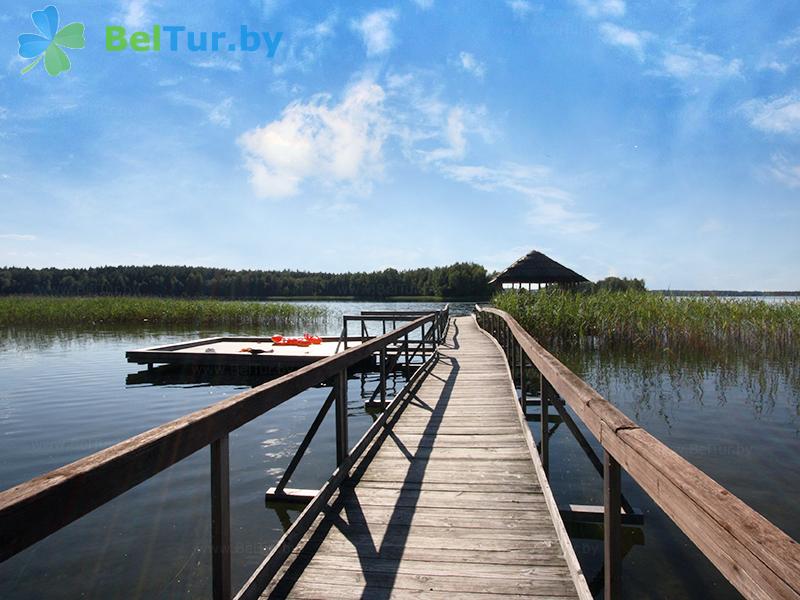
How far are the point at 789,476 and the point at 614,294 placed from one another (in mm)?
10459

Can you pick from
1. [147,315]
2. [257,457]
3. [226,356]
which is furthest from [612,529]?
[147,315]

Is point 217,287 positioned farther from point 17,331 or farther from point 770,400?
point 770,400

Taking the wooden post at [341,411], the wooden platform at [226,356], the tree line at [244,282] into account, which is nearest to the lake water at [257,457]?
the wooden platform at [226,356]

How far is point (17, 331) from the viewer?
2041 cm

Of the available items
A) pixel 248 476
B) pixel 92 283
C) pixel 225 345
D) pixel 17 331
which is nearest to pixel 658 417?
pixel 248 476

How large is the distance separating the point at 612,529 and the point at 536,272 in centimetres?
1900

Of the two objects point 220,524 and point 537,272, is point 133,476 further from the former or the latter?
point 537,272

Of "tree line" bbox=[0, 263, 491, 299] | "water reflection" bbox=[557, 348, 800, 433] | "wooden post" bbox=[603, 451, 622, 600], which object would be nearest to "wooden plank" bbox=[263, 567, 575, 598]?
"wooden post" bbox=[603, 451, 622, 600]

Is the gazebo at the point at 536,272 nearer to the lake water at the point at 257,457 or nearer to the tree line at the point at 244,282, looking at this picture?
the lake water at the point at 257,457

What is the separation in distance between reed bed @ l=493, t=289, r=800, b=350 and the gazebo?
541 cm

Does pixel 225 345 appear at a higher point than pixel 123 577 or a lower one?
higher

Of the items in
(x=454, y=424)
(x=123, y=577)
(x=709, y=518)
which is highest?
(x=709, y=518)

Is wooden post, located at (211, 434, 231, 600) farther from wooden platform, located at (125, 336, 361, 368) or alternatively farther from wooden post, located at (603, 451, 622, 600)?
wooden platform, located at (125, 336, 361, 368)

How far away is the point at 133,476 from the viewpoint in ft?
4.25
